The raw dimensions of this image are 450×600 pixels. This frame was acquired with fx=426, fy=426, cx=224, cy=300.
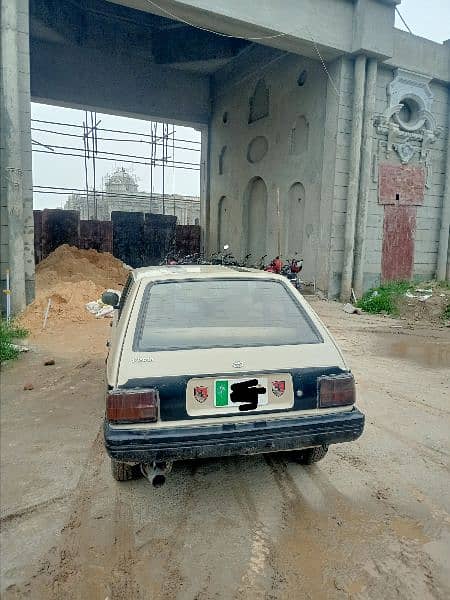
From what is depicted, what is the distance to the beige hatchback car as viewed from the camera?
7.90 feet

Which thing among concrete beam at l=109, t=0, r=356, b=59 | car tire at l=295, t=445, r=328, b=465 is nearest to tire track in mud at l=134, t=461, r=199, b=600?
car tire at l=295, t=445, r=328, b=465

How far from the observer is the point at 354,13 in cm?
1105

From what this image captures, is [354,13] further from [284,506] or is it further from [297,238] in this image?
[284,506]

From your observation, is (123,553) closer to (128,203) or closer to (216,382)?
(216,382)

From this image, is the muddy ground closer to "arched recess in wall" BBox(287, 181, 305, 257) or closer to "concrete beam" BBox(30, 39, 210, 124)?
"arched recess in wall" BBox(287, 181, 305, 257)

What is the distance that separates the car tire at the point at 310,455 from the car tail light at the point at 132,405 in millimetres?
1378

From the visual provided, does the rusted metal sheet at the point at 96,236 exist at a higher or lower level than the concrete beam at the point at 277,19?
lower

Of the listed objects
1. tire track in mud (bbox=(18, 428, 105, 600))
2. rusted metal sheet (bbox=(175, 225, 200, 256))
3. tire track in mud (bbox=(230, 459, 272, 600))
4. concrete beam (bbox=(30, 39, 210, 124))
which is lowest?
tire track in mud (bbox=(18, 428, 105, 600))

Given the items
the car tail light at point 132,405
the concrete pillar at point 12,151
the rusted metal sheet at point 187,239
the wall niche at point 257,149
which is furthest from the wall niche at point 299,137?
the car tail light at point 132,405

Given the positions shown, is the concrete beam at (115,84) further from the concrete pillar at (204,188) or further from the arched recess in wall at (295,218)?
the arched recess in wall at (295,218)

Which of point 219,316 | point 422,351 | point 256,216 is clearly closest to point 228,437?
point 219,316

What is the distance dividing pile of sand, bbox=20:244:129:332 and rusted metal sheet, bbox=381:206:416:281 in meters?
7.92

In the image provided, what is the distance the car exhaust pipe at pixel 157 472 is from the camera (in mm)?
2531

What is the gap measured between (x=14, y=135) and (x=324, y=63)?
849 centimetres
